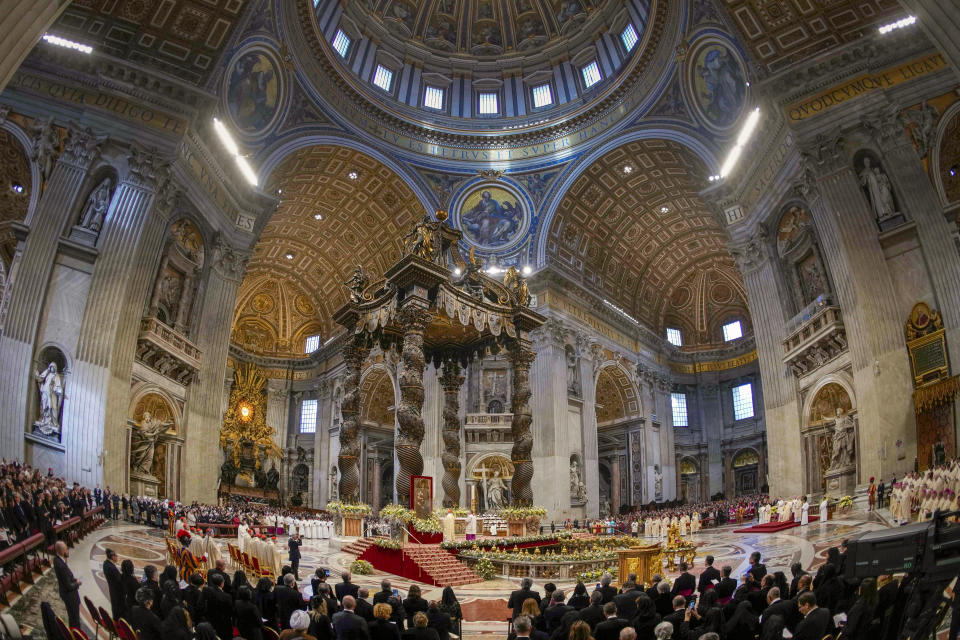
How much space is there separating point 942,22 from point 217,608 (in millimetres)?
11550

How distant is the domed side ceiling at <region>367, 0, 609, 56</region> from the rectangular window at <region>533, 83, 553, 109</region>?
1.68m

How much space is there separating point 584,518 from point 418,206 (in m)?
14.4

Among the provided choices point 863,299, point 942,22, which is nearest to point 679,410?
point 863,299

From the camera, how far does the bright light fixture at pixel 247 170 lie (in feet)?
67.9

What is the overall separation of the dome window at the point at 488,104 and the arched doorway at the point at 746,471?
20.4 metres

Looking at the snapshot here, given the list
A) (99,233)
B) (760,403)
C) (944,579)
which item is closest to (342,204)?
(99,233)

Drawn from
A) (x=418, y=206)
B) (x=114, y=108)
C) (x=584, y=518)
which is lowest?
(x=584, y=518)

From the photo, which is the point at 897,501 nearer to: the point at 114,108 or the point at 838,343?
the point at 838,343

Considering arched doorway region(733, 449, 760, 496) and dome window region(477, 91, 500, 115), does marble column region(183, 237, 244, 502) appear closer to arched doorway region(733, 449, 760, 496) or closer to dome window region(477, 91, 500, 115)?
dome window region(477, 91, 500, 115)

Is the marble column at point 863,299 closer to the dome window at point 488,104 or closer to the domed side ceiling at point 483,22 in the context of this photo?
→ the domed side ceiling at point 483,22

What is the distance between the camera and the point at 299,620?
13.9 feet

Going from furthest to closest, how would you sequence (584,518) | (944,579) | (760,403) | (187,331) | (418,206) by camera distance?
(760,403)
(418,206)
(584,518)
(187,331)
(944,579)

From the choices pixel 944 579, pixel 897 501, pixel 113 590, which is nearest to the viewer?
pixel 944 579

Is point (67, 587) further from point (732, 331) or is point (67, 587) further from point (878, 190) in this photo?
point (732, 331)
